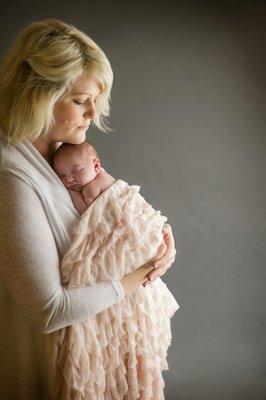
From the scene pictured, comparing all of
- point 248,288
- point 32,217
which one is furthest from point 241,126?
point 32,217

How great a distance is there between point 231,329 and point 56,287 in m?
1.36

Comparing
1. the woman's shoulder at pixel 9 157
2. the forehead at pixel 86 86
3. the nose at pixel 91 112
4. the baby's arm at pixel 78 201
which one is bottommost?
the baby's arm at pixel 78 201

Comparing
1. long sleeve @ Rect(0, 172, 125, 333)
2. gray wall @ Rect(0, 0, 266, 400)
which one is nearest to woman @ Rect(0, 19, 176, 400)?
long sleeve @ Rect(0, 172, 125, 333)

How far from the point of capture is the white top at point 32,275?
3.64 feet

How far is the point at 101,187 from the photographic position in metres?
1.38

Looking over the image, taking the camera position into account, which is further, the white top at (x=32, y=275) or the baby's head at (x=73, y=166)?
the baby's head at (x=73, y=166)

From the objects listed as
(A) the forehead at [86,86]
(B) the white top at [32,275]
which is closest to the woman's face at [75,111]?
Answer: (A) the forehead at [86,86]

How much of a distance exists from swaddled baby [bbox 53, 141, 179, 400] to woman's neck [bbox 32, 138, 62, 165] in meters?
0.04

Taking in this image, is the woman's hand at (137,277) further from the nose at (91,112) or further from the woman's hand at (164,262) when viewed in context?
the nose at (91,112)

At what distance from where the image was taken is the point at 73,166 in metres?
1.36

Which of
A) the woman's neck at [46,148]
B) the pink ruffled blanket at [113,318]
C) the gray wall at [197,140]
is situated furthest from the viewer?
the gray wall at [197,140]

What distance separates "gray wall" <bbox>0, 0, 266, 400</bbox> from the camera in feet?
6.84

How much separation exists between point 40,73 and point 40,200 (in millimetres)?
329

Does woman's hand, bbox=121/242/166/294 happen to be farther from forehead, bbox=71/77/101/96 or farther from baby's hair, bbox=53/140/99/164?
forehead, bbox=71/77/101/96
